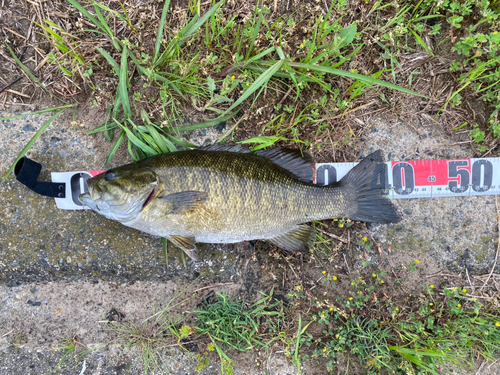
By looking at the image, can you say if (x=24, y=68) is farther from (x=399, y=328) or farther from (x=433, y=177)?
(x=399, y=328)

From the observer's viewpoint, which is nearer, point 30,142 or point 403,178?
point 30,142

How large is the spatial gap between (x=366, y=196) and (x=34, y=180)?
3.07 metres

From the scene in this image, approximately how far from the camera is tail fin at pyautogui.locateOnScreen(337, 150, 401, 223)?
2.80m

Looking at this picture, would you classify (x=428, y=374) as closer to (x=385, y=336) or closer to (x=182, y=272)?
(x=385, y=336)

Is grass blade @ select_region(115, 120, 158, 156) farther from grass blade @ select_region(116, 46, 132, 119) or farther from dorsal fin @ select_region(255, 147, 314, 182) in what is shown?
dorsal fin @ select_region(255, 147, 314, 182)

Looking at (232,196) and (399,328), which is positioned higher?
(232,196)

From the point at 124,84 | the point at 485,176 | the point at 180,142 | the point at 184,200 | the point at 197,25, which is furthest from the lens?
the point at 485,176

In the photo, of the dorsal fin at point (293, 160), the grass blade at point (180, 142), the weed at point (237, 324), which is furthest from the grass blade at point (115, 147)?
the weed at point (237, 324)

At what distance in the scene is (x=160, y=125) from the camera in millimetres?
2936

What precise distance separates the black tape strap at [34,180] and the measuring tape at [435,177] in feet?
8.15

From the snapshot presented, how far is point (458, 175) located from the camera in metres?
3.01

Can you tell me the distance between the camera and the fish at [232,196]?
2.56 m

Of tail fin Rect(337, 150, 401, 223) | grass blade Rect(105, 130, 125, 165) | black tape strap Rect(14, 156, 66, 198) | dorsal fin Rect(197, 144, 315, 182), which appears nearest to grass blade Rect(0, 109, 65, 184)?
black tape strap Rect(14, 156, 66, 198)

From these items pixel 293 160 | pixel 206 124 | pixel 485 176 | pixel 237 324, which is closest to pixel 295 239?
pixel 293 160
